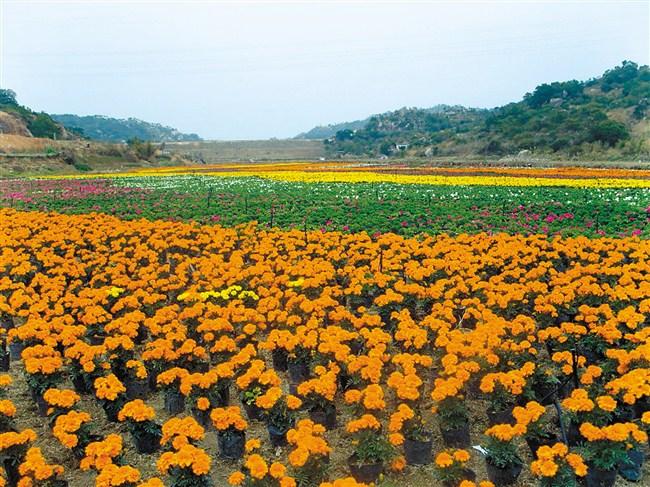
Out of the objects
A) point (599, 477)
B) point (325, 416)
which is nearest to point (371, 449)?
point (325, 416)

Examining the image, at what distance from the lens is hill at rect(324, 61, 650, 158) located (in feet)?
214

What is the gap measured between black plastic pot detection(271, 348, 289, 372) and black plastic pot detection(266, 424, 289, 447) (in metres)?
2.04

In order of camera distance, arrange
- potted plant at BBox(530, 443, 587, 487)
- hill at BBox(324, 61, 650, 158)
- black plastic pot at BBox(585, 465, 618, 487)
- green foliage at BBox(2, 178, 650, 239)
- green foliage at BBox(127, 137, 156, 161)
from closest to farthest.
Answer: potted plant at BBox(530, 443, 587, 487), black plastic pot at BBox(585, 465, 618, 487), green foliage at BBox(2, 178, 650, 239), hill at BBox(324, 61, 650, 158), green foliage at BBox(127, 137, 156, 161)

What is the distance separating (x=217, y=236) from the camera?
15.7m

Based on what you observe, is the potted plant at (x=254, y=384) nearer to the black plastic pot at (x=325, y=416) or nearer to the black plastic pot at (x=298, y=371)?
the black plastic pot at (x=325, y=416)

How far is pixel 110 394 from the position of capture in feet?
22.5

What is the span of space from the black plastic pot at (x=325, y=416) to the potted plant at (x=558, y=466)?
105 inches

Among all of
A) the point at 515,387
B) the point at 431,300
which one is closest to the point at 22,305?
the point at 431,300

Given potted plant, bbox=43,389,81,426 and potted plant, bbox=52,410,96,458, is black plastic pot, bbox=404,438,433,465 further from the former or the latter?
potted plant, bbox=43,389,81,426

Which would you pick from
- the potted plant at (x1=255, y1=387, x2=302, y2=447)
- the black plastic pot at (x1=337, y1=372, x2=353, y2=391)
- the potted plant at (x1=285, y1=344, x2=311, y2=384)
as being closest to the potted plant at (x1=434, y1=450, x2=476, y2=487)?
the potted plant at (x1=255, y1=387, x2=302, y2=447)

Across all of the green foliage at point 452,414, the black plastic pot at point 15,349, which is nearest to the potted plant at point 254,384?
the green foliage at point 452,414

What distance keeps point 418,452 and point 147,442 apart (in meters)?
3.35

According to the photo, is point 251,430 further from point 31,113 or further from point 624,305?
point 31,113

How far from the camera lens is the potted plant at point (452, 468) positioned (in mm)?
5555
